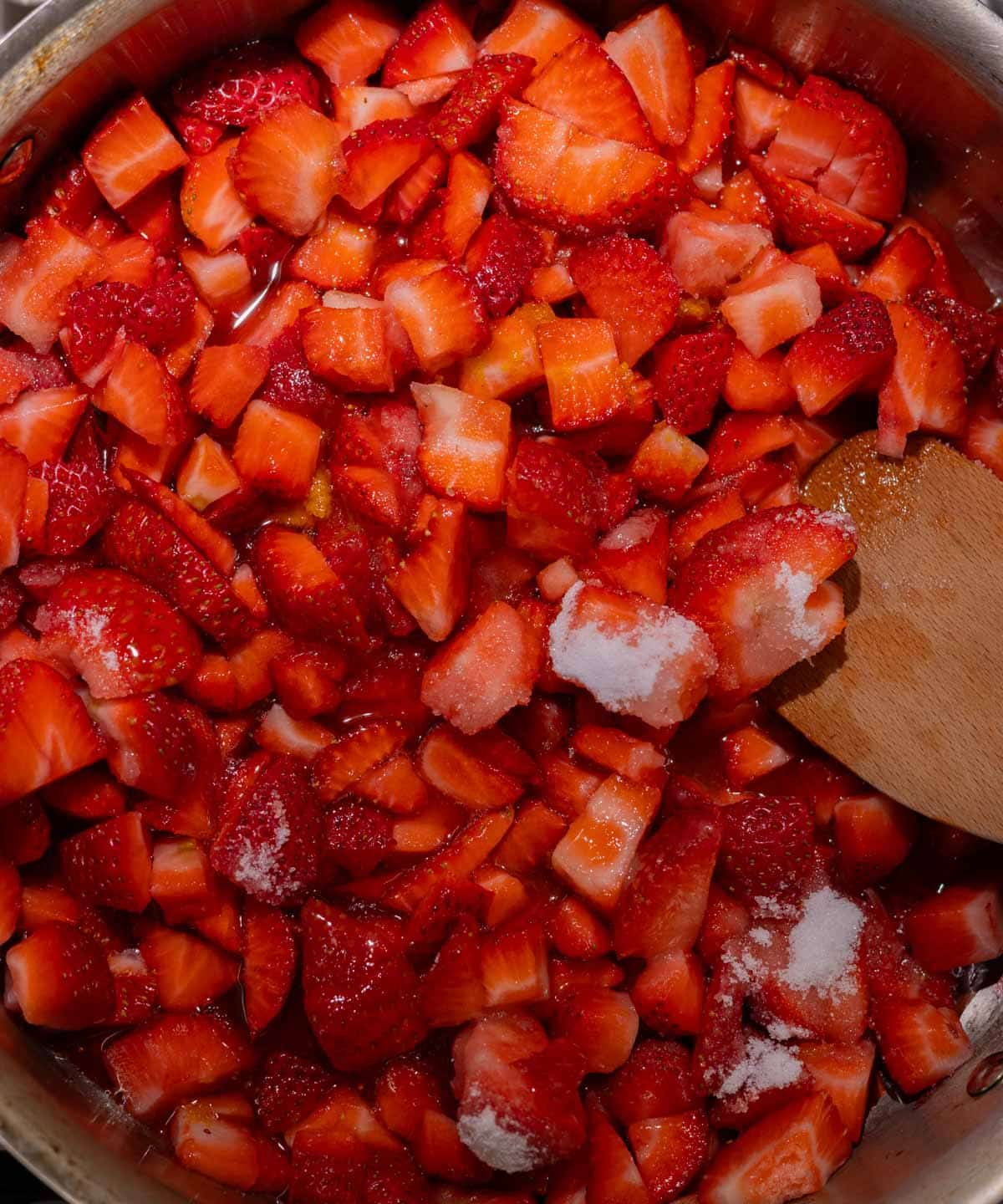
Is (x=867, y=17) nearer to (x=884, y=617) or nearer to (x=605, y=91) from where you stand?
(x=605, y=91)

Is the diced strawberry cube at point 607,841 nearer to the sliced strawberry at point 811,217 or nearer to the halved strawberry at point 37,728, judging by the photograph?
the halved strawberry at point 37,728

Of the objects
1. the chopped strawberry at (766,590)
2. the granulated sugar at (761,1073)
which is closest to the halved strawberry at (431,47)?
the chopped strawberry at (766,590)

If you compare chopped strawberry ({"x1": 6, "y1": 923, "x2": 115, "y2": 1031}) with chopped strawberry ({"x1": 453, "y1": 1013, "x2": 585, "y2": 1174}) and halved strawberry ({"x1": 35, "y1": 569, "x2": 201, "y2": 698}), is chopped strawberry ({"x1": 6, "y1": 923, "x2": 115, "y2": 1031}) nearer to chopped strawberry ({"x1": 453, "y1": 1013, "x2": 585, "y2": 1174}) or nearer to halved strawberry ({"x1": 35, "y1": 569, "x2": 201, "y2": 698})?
halved strawberry ({"x1": 35, "y1": 569, "x2": 201, "y2": 698})

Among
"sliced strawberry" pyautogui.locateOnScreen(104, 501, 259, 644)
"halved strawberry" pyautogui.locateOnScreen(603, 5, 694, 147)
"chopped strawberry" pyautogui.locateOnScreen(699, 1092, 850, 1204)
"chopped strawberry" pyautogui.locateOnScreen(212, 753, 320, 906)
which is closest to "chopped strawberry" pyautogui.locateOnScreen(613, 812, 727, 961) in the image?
"chopped strawberry" pyautogui.locateOnScreen(699, 1092, 850, 1204)

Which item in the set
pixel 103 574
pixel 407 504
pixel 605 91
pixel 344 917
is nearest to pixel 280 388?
pixel 407 504

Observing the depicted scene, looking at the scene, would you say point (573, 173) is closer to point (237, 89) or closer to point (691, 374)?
point (691, 374)
